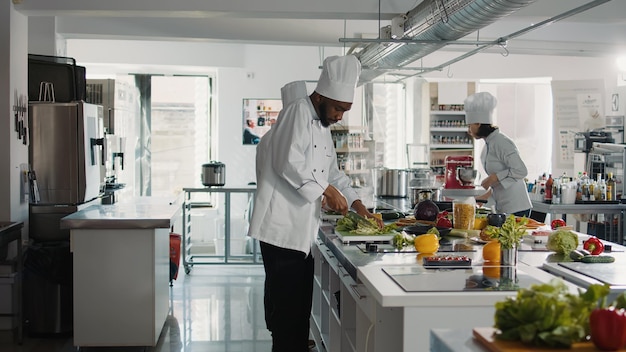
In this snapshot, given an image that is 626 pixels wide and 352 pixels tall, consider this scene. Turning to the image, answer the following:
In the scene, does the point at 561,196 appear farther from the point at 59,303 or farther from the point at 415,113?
the point at 415,113

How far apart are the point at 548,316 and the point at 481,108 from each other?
460 centimetres

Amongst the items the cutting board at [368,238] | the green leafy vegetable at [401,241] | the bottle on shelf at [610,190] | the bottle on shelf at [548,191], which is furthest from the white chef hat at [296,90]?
the bottle on shelf at [610,190]

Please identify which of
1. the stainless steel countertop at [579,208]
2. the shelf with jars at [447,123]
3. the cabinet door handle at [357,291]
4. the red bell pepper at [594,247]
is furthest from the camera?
the shelf with jars at [447,123]

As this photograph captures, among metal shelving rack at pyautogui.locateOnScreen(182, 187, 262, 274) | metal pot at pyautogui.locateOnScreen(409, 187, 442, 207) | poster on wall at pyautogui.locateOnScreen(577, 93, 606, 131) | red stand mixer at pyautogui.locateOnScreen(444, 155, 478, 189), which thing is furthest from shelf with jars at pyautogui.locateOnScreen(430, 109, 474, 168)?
metal pot at pyautogui.locateOnScreen(409, 187, 442, 207)

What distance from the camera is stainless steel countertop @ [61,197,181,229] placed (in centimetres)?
482

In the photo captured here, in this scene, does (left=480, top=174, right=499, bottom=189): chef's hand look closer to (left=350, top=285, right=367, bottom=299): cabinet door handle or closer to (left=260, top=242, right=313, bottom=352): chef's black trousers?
(left=260, top=242, right=313, bottom=352): chef's black trousers

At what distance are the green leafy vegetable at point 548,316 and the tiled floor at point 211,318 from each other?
390 cm

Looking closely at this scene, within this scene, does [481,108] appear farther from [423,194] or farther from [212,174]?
[212,174]

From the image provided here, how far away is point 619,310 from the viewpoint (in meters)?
1.55

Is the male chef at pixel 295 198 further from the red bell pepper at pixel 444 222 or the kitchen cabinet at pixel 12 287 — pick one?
the kitchen cabinet at pixel 12 287

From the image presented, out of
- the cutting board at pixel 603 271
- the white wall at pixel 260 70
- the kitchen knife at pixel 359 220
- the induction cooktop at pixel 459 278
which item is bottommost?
the induction cooktop at pixel 459 278

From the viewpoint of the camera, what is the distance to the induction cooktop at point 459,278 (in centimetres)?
253

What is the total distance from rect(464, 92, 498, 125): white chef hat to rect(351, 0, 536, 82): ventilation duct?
0.55 meters

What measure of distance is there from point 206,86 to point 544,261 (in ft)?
32.5
